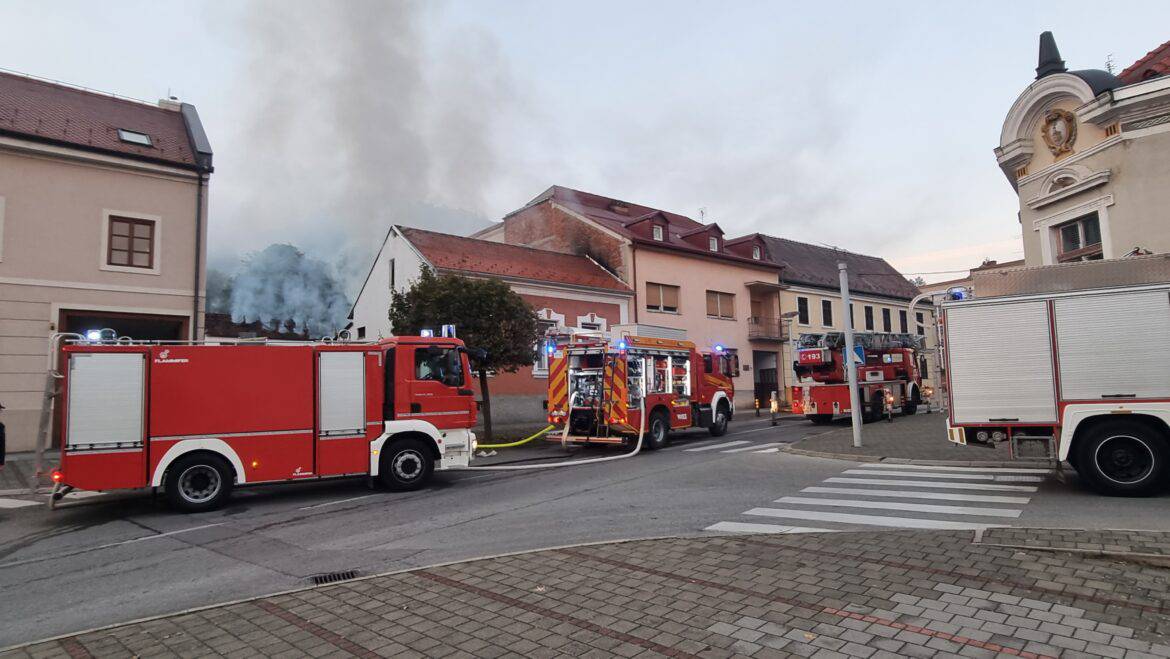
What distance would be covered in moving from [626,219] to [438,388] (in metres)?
25.4

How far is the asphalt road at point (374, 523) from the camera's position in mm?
5836

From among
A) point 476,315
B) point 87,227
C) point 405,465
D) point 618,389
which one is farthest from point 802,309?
point 87,227

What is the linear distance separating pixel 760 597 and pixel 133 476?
870 cm

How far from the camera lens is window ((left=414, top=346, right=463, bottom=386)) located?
11234 mm

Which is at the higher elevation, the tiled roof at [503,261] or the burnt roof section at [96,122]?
the burnt roof section at [96,122]

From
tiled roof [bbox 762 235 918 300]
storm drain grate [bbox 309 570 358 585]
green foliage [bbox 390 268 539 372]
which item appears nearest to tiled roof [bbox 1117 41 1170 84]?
green foliage [bbox 390 268 539 372]

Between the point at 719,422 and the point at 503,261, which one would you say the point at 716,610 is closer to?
the point at 719,422

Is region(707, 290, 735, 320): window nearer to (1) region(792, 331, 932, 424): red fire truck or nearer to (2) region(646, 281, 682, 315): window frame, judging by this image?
(2) region(646, 281, 682, 315): window frame

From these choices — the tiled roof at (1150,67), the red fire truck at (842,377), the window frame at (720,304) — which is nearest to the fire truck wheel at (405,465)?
the red fire truck at (842,377)

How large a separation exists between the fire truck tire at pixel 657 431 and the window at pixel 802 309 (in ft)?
77.3

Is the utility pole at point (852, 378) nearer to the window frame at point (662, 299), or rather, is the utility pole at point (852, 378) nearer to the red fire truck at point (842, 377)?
the red fire truck at point (842, 377)

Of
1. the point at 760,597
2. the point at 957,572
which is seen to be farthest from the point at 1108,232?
the point at 760,597

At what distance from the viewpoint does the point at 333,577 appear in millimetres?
5848

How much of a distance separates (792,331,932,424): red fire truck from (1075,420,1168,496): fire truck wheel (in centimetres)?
1206
